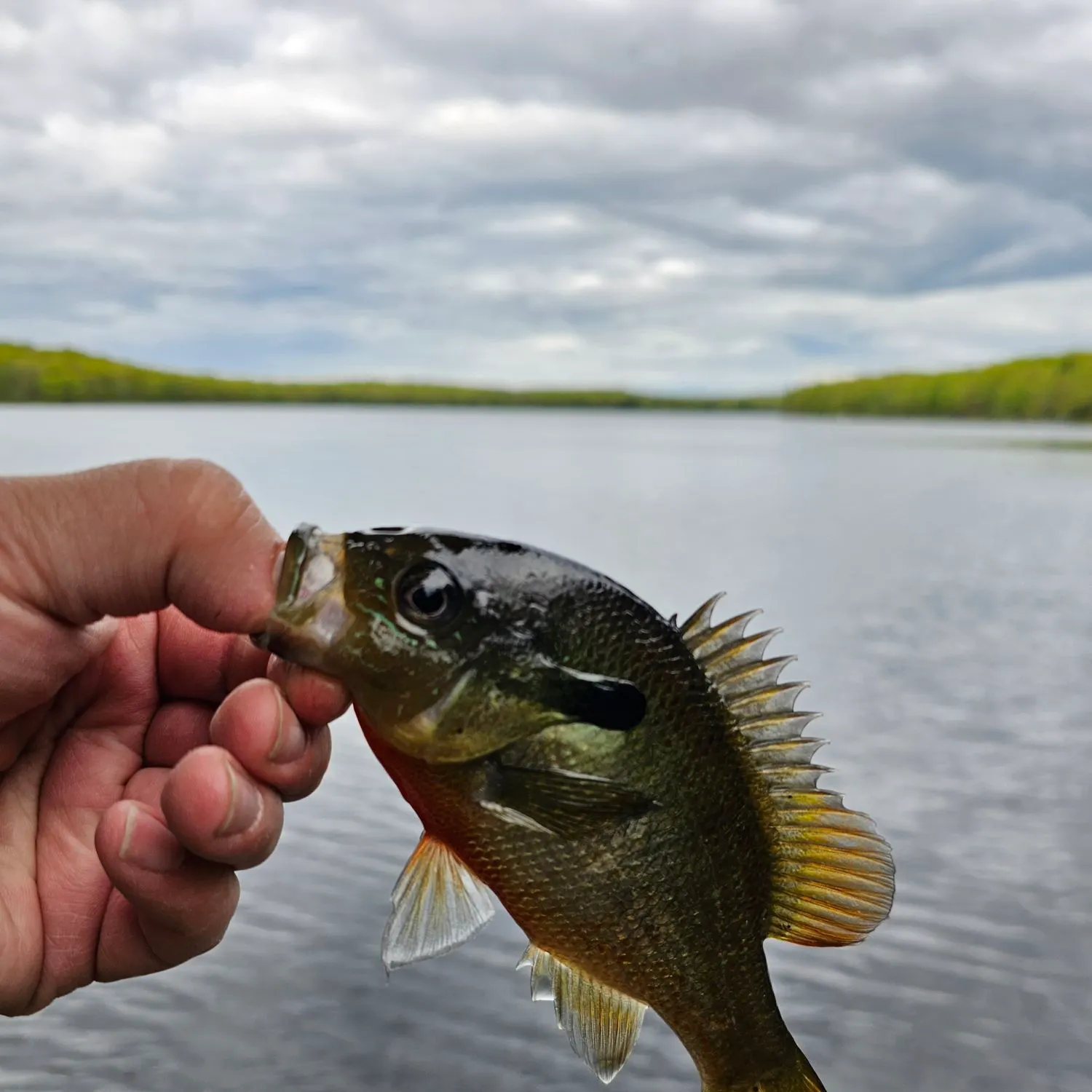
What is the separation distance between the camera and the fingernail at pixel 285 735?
9.37ft

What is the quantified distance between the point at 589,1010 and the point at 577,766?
1.94ft

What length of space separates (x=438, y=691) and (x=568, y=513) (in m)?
45.2

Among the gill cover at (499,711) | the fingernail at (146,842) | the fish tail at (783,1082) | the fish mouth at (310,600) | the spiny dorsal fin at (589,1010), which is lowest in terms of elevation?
the fish tail at (783,1082)

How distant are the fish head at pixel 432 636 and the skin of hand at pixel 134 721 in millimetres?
193

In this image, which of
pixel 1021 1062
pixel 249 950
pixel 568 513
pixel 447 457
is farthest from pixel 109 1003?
pixel 447 457

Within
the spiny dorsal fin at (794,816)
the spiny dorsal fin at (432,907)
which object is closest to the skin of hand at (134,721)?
the spiny dorsal fin at (432,907)

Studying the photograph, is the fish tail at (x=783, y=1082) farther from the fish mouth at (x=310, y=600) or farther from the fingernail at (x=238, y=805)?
the fish mouth at (x=310, y=600)

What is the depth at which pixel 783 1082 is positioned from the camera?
9.05ft

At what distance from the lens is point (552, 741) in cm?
253

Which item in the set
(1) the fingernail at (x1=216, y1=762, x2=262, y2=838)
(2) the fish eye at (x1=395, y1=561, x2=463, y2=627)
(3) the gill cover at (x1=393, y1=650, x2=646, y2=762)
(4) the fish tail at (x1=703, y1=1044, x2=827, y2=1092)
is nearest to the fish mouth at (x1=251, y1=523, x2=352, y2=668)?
(2) the fish eye at (x1=395, y1=561, x2=463, y2=627)

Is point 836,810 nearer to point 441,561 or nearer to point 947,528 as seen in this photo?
point 441,561

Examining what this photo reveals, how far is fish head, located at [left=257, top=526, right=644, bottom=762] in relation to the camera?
252 cm

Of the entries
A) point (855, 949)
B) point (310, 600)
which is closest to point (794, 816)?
point (310, 600)

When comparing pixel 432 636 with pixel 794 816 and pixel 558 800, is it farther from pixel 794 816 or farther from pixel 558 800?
pixel 794 816
